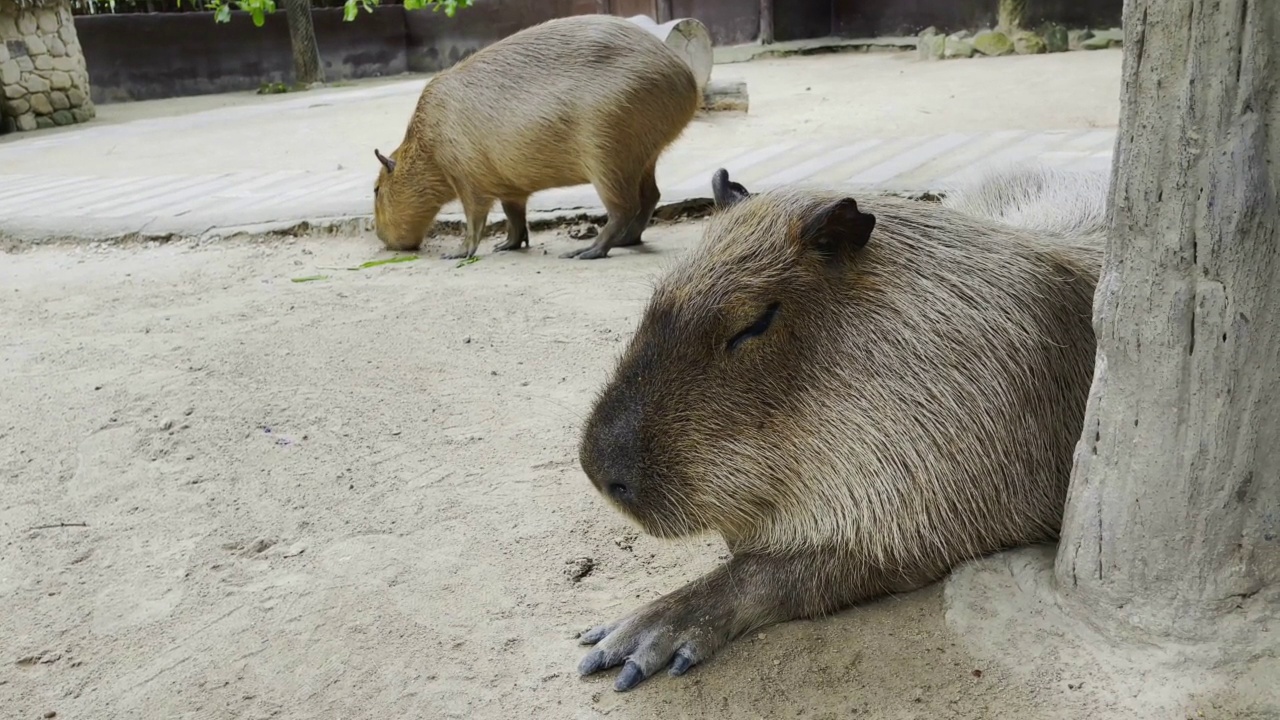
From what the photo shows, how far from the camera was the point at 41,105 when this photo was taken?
12812 mm

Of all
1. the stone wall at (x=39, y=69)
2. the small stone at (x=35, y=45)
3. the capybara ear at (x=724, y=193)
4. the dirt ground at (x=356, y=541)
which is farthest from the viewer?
the small stone at (x=35, y=45)

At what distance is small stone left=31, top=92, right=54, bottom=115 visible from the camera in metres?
12.7

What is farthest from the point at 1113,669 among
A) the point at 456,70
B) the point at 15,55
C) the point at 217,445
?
the point at 15,55

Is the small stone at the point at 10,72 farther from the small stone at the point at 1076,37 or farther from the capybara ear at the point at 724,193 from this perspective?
the capybara ear at the point at 724,193

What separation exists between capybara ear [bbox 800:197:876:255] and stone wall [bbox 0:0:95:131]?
13.0 m

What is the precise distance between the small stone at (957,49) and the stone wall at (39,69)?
1070 cm

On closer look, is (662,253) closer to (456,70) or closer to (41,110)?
(456,70)

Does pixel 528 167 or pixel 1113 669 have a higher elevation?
pixel 528 167

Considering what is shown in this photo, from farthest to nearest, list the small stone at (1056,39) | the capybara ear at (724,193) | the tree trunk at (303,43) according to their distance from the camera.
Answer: the tree trunk at (303,43) → the small stone at (1056,39) → the capybara ear at (724,193)

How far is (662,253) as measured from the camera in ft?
17.9

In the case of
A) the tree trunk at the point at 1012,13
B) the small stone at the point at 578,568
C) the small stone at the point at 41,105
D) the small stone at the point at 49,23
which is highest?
the small stone at the point at 49,23

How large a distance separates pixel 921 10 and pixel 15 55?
1171cm

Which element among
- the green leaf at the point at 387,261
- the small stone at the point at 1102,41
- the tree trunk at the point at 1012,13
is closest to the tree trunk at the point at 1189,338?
the green leaf at the point at 387,261

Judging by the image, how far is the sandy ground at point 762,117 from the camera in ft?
27.4
